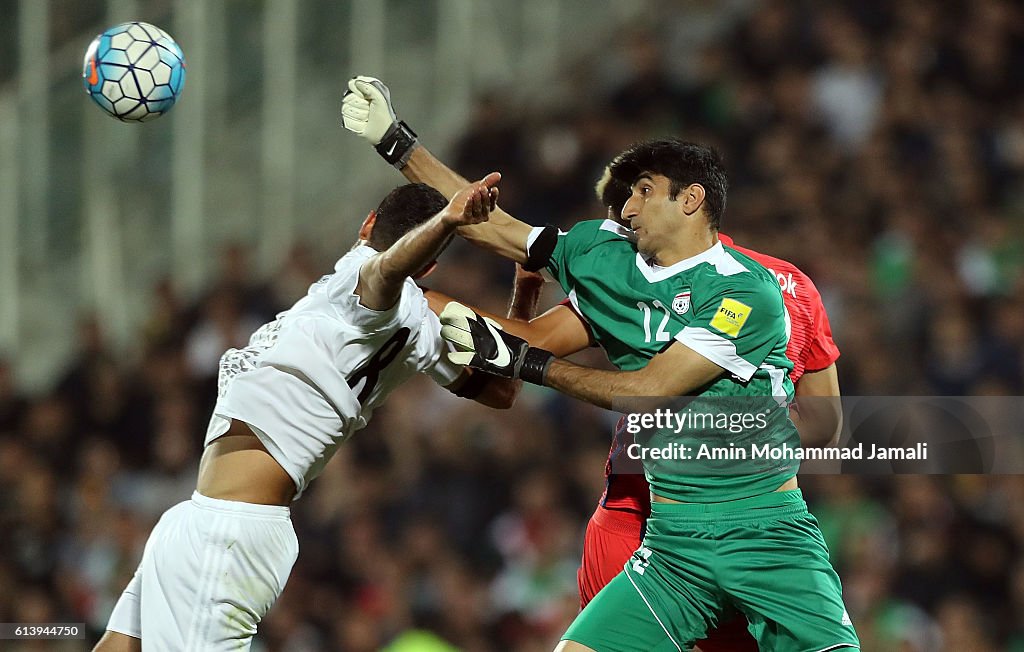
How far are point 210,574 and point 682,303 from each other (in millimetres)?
1741

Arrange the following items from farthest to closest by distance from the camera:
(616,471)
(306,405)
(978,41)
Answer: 1. (978,41)
2. (616,471)
3. (306,405)

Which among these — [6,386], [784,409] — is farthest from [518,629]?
[6,386]

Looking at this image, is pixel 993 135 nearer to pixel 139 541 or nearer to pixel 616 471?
pixel 616 471

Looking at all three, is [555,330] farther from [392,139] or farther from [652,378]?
[392,139]

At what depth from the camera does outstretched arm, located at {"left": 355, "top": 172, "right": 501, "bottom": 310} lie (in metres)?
4.01

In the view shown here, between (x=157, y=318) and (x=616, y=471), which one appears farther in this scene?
(x=157, y=318)

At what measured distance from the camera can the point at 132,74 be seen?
5.19 m

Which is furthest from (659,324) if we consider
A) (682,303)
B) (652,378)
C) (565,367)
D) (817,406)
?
(817,406)

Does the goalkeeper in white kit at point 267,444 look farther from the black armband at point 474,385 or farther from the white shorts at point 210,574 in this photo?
the black armband at point 474,385

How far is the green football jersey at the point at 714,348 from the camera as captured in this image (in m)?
4.27

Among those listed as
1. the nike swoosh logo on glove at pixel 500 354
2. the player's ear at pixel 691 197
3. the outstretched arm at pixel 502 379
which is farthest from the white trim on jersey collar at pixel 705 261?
the outstretched arm at pixel 502 379

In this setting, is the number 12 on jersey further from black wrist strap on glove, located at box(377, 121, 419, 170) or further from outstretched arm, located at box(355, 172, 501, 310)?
black wrist strap on glove, located at box(377, 121, 419, 170)

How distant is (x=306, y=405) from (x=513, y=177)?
6.21 metres

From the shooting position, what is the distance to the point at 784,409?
4461mm
